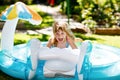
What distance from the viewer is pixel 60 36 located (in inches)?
220

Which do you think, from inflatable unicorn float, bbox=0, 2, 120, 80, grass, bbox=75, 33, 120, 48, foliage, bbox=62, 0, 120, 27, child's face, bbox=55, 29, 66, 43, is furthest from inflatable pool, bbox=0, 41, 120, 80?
foliage, bbox=62, 0, 120, 27

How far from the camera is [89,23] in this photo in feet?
35.7

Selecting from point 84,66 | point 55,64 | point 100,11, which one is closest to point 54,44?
point 55,64

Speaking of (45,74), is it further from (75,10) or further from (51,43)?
(75,10)

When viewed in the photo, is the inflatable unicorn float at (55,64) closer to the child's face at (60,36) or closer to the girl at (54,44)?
the girl at (54,44)

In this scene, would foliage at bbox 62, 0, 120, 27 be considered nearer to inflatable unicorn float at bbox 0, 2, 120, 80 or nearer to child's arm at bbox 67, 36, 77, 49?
child's arm at bbox 67, 36, 77, 49

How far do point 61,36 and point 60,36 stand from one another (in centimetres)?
2

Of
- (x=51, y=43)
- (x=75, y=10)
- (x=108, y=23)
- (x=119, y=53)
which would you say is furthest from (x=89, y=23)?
(x=51, y=43)

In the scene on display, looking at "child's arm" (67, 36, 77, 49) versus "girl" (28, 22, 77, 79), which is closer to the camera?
"girl" (28, 22, 77, 79)

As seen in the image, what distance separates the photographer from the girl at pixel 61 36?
5.52 m

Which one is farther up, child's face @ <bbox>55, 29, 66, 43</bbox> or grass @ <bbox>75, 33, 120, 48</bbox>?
child's face @ <bbox>55, 29, 66, 43</bbox>

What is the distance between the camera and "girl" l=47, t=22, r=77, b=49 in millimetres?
5523

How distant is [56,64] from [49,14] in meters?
8.76

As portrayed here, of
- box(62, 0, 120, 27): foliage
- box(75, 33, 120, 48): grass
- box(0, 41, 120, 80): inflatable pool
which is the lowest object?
box(75, 33, 120, 48): grass
